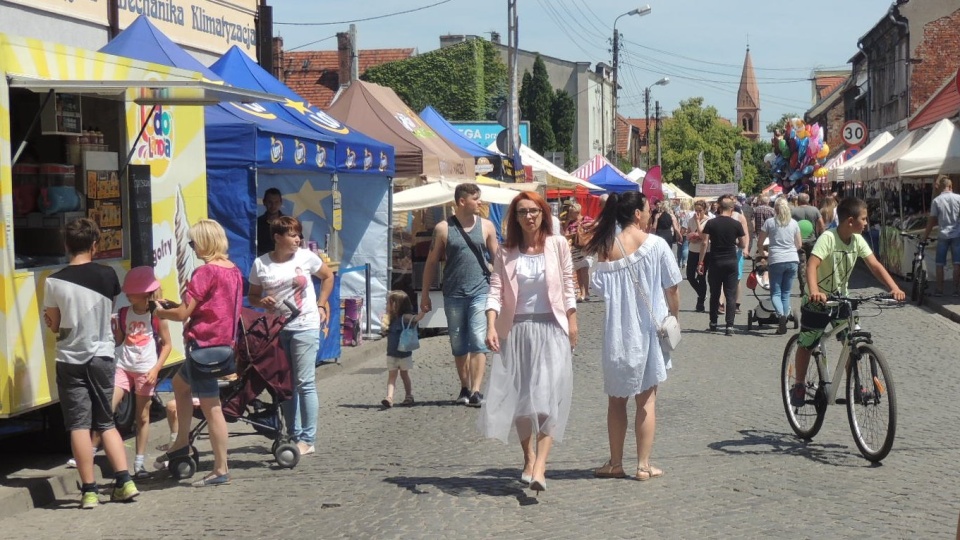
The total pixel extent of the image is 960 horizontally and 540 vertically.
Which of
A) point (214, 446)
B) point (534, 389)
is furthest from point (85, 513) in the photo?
point (534, 389)

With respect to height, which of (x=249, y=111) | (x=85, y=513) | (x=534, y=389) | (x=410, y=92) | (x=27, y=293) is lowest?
(x=85, y=513)

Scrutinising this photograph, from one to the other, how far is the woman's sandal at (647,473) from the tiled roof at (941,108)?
19570 mm

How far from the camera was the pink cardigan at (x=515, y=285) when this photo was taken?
7.13 metres

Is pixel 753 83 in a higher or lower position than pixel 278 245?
higher

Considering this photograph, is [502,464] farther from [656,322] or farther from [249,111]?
[249,111]

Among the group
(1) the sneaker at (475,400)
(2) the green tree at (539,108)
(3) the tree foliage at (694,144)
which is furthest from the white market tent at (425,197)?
(3) the tree foliage at (694,144)

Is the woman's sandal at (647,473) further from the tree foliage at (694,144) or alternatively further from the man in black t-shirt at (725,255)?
the tree foliage at (694,144)

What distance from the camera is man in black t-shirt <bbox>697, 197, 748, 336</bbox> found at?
15.9 meters

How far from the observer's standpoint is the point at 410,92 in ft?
190

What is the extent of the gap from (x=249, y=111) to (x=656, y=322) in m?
6.15

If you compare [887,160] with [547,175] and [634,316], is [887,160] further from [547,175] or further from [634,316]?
[634,316]

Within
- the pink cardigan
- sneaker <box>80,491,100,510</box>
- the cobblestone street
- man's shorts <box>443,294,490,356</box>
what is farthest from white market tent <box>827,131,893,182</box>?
sneaker <box>80,491,100,510</box>

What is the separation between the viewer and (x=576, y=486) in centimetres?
729

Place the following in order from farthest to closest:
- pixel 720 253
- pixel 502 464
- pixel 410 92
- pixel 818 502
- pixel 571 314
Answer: pixel 410 92, pixel 720 253, pixel 502 464, pixel 571 314, pixel 818 502
